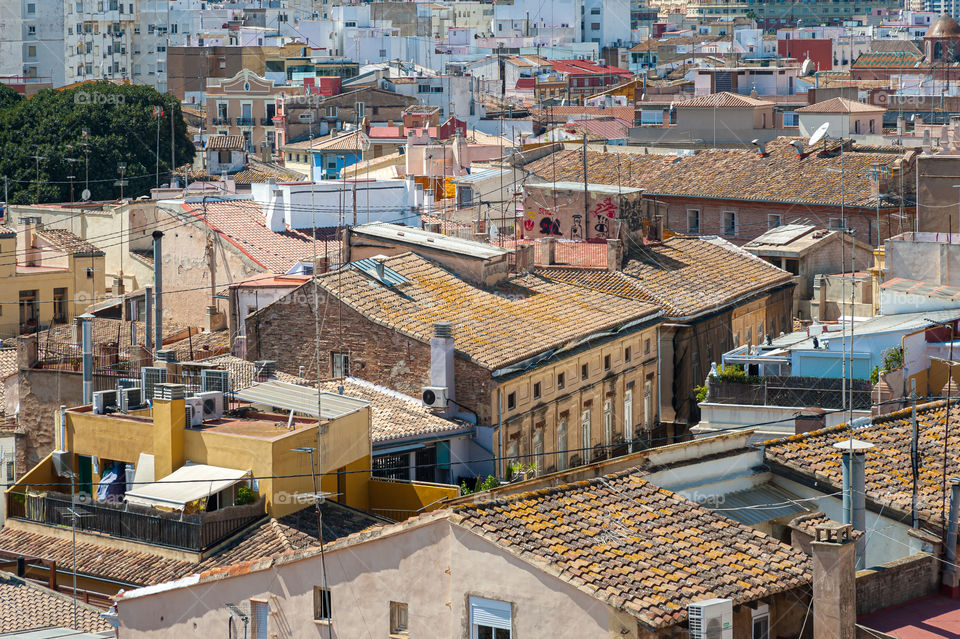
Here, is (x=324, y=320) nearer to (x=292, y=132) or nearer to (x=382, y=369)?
(x=382, y=369)

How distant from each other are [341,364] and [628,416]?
529 cm

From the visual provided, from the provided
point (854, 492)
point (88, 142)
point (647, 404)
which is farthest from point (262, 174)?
point (854, 492)

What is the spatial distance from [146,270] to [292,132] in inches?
1170

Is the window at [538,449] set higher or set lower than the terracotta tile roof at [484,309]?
lower

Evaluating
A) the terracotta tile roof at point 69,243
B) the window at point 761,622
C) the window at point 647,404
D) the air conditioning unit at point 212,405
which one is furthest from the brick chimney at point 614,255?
the window at point 761,622

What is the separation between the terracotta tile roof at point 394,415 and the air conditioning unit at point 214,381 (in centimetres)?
177

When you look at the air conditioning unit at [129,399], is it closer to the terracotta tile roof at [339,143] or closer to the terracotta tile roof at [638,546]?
the terracotta tile roof at [638,546]

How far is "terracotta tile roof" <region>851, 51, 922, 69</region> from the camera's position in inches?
4161

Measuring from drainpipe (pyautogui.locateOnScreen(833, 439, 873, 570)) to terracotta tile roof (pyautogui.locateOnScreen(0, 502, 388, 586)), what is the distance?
18.1 ft

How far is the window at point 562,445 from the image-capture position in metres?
24.0

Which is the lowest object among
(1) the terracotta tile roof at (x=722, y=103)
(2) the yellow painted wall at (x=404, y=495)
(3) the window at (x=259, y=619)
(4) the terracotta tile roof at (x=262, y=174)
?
(2) the yellow painted wall at (x=404, y=495)

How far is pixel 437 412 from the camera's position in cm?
2216

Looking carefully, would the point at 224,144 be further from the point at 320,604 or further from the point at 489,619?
the point at 489,619

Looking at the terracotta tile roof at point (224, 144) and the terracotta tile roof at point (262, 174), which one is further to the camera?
the terracotta tile roof at point (224, 144)
